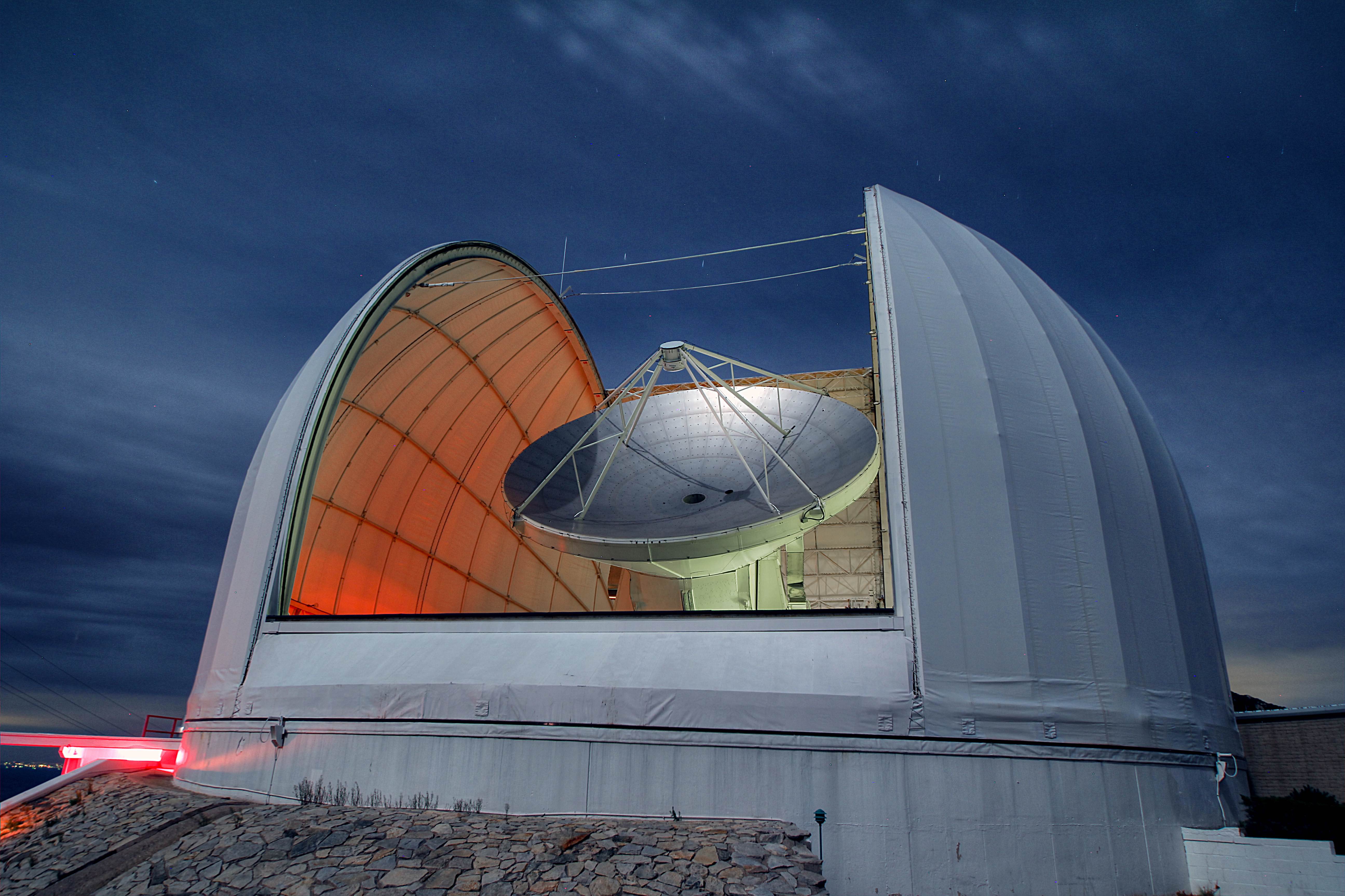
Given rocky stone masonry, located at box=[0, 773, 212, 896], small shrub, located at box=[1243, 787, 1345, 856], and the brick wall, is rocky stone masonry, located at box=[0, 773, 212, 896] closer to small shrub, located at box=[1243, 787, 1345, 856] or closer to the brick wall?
small shrub, located at box=[1243, 787, 1345, 856]

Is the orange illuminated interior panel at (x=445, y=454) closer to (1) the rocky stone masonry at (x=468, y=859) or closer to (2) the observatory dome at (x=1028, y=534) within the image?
(1) the rocky stone masonry at (x=468, y=859)

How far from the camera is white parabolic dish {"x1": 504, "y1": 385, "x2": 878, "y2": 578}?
15961 mm

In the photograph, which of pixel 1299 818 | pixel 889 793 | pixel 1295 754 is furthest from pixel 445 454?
pixel 1295 754

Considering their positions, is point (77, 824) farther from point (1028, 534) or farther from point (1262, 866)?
point (1262, 866)

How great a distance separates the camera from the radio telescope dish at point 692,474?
16.0 m

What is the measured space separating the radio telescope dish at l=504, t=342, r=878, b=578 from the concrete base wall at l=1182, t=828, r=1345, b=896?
25.4 feet

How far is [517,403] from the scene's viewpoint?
26.1m

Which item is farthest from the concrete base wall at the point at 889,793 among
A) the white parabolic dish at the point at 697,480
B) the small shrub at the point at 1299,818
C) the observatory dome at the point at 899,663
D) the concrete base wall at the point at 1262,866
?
the white parabolic dish at the point at 697,480

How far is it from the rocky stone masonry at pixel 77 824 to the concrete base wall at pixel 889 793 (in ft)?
10.7

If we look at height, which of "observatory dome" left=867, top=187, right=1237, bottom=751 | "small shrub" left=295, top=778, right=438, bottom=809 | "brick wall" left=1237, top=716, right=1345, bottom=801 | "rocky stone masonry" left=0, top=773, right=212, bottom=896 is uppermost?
"observatory dome" left=867, top=187, right=1237, bottom=751

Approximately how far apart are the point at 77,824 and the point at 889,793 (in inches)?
488

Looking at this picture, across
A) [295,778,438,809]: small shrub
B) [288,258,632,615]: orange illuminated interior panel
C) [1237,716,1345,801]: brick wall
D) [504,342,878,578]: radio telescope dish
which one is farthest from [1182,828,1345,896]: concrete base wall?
[288,258,632,615]: orange illuminated interior panel

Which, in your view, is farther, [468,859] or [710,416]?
[710,416]

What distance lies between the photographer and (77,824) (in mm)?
12039
